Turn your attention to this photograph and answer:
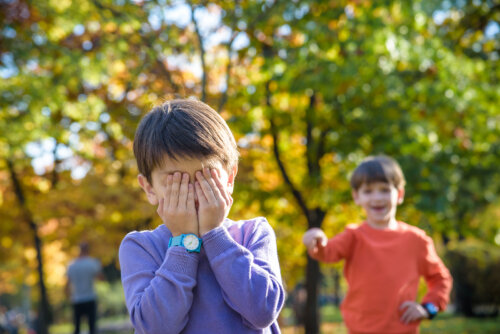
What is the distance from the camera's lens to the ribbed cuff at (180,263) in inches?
68.0

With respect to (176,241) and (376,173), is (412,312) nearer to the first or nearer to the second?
(376,173)

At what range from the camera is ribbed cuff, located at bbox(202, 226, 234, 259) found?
175cm

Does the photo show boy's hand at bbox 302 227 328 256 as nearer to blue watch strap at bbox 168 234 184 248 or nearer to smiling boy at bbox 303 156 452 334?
smiling boy at bbox 303 156 452 334

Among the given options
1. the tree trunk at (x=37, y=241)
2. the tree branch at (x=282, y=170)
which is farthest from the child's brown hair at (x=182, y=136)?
the tree trunk at (x=37, y=241)

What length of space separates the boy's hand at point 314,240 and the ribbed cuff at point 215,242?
5.73 ft

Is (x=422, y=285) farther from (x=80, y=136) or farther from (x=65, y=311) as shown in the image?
(x=65, y=311)

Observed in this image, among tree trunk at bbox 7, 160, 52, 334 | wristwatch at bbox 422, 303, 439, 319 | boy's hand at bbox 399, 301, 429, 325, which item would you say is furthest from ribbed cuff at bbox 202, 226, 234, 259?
tree trunk at bbox 7, 160, 52, 334

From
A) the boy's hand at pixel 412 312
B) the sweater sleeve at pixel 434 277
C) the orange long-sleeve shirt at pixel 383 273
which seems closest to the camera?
the boy's hand at pixel 412 312

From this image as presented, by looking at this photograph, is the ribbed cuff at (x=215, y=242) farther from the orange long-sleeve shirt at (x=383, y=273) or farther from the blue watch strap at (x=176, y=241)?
the orange long-sleeve shirt at (x=383, y=273)

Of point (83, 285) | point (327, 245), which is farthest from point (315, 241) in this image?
point (83, 285)

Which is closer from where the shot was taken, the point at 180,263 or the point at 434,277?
the point at 180,263

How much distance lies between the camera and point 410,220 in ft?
29.0

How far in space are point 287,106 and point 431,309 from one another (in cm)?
762

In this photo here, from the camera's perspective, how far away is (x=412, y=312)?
3605 mm
